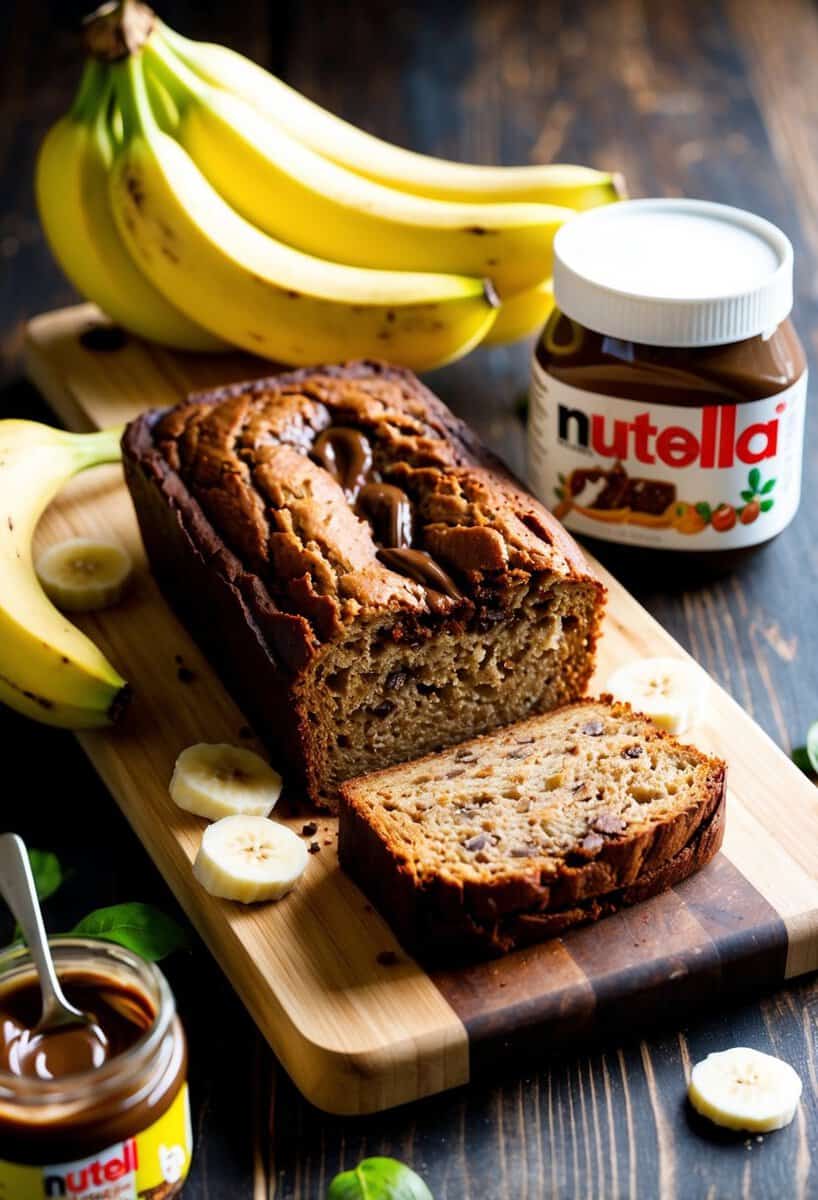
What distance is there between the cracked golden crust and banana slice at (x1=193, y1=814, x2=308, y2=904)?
0.32 m

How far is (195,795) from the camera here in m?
2.80

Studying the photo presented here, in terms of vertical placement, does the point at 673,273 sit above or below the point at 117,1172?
above

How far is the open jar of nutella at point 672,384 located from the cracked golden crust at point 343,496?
0.77 ft

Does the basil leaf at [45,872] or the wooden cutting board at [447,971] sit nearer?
the wooden cutting board at [447,971]

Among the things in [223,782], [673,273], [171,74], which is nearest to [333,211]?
[171,74]

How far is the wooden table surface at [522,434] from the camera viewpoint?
233cm

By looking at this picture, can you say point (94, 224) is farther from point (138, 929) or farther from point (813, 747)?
point (813, 747)

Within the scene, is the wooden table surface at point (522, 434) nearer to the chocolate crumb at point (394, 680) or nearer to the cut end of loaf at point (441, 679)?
the cut end of loaf at point (441, 679)

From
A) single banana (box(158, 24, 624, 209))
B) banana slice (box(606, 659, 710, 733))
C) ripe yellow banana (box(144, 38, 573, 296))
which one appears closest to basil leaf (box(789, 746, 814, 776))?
banana slice (box(606, 659, 710, 733))

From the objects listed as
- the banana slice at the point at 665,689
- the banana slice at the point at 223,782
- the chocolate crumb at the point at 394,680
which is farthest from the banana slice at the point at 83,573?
the banana slice at the point at 665,689

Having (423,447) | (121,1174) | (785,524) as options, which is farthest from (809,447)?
(121,1174)

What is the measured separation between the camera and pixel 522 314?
4016mm

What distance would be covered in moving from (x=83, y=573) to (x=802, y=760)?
1.42 metres

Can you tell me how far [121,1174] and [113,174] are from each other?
2303mm
